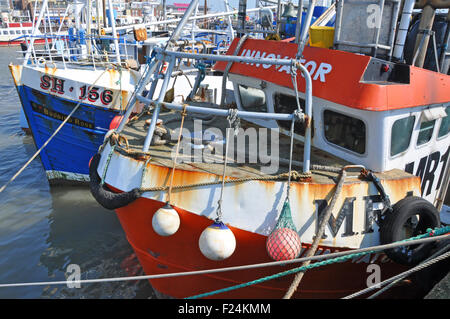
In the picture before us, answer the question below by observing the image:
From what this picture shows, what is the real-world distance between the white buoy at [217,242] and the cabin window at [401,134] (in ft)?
7.43

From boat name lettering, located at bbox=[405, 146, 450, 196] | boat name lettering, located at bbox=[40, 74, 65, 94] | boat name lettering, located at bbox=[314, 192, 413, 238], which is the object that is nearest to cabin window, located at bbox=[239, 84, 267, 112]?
boat name lettering, located at bbox=[314, 192, 413, 238]

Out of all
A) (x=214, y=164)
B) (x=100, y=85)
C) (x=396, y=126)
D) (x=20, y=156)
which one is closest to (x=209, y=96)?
(x=100, y=85)

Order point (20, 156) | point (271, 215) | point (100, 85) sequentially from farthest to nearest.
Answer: point (20, 156)
point (100, 85)
point (271, 215)

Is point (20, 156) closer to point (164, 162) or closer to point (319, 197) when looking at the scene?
point (164, 162)

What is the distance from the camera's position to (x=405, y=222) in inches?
158

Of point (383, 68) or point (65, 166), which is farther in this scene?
point (65, 166)

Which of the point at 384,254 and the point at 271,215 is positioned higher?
the point at 271,215

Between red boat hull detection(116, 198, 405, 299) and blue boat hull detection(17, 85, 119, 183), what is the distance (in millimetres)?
5866

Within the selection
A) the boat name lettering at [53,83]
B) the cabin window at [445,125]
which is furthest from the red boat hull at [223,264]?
the boat name lettering at [53,83]

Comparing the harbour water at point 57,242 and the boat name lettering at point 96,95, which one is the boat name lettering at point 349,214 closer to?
the harbour water at point 57,242

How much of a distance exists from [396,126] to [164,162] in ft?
9.12

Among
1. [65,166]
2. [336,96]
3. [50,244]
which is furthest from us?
[65,166]

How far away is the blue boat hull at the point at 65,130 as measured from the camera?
982 centimetres

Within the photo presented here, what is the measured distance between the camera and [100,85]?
9.71 meters
